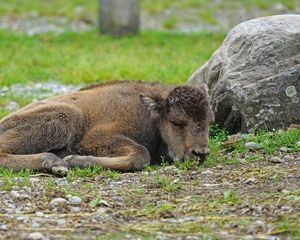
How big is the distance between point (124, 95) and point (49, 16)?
14.9 m

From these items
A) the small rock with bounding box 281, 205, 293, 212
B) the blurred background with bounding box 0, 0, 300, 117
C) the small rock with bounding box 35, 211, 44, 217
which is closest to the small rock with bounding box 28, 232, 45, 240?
the small rock with bounding box 35, 211, 44, 217

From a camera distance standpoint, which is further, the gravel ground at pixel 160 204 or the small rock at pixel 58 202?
the small rock at pixel 58 202

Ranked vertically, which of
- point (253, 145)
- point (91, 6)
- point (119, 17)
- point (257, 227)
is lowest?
point (91, 6)

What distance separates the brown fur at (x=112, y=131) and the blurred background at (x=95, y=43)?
304 centimetres

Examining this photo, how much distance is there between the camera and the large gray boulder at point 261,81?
1115 cm

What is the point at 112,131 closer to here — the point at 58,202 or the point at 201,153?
the point at 201,153

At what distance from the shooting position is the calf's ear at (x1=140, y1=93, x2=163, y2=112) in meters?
10.2

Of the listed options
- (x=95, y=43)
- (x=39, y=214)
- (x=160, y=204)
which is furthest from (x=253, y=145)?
(x=95, y=43)

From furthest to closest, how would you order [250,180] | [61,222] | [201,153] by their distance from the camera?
[201,153], [250,180], [61,222]

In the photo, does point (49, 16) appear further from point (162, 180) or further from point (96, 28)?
point (162, 180)

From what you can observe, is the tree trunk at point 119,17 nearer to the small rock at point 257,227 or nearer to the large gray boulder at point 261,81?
the large gray boulder at point 261,81

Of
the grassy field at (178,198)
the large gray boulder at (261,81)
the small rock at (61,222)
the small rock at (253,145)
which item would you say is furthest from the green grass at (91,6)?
the small rock at (61,222)

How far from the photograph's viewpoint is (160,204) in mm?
8133

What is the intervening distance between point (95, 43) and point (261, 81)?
32.6ft
